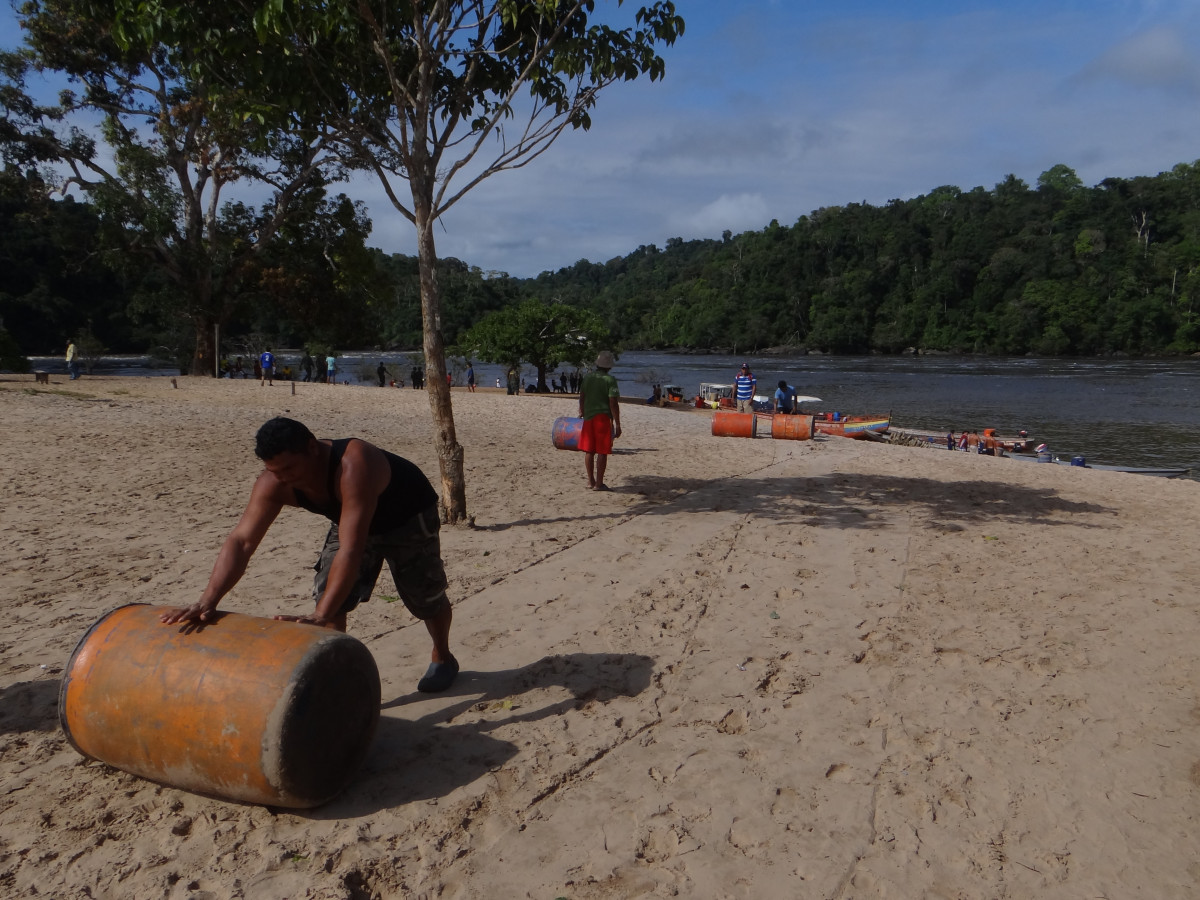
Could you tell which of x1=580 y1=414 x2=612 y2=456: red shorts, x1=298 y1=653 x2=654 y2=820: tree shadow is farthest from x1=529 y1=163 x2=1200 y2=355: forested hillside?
x1=298 y1=653 x2=654 y2=820: tree shadow

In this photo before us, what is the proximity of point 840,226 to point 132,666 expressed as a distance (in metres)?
133

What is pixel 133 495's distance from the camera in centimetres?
870

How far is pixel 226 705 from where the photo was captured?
2.98 meters

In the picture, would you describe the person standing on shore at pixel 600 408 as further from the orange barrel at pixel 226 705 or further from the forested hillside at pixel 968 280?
the forested hillside at pixel 968 280

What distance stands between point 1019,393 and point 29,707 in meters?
56.2

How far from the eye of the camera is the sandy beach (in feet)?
9.56

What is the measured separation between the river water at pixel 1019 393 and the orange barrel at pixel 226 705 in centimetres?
2776

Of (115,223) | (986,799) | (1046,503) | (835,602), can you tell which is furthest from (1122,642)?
(115,223)

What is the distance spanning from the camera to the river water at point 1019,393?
3186cm

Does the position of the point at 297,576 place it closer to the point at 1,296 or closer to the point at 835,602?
the point at 835,602

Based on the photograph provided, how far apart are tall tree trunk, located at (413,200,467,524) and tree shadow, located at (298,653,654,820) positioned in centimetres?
345

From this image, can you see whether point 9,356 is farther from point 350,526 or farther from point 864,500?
point 350,526

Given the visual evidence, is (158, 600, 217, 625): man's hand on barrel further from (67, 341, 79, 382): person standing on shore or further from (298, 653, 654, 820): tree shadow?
(67, 341, 79, 382): person standing on shore

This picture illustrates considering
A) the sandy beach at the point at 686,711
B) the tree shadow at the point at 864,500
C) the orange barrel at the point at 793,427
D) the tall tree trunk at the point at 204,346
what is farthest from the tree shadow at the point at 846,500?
the tall tree trunk at the point at 204,346
